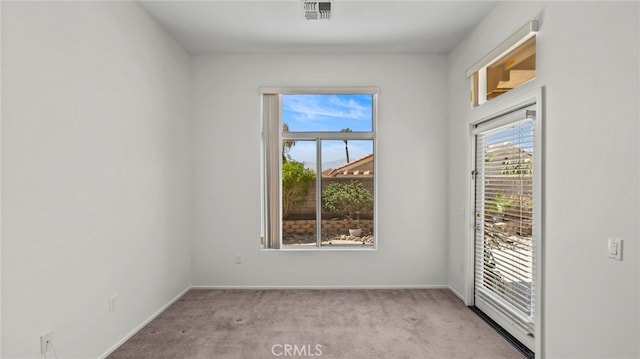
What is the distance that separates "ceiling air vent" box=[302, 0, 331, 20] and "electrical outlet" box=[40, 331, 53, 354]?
295 cm

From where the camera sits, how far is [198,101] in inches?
161

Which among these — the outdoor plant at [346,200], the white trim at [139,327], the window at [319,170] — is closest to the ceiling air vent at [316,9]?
the window at [319,170]

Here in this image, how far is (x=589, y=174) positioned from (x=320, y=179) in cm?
278

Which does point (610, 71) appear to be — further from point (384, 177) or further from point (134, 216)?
point (134, 216)

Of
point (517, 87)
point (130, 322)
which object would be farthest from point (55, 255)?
point (517, 87)

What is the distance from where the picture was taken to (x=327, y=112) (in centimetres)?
418

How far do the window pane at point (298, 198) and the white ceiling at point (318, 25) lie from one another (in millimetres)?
1281

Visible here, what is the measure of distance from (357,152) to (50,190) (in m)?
3.07

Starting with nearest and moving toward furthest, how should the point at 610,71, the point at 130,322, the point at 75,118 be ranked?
the point at 610,71 → the point at 75,118 → the point at 130,322

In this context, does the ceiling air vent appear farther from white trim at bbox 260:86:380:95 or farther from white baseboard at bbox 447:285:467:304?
white baseboard at bbox 447:285:467:304

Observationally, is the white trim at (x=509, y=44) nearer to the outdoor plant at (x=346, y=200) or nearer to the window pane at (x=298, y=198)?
the outdoor plant at (x=346, y=200)

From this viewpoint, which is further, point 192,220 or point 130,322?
point 192,220

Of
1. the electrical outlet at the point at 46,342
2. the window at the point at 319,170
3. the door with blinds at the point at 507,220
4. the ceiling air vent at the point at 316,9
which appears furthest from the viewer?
the window at the point at 319,170

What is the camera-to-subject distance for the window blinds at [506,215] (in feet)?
8.38
